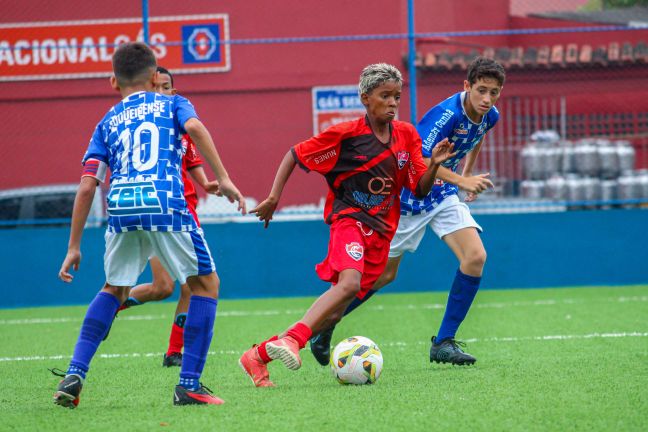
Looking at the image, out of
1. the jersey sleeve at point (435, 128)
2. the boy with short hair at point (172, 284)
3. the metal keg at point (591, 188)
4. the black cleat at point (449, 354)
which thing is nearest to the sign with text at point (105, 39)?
the metal keg at point (591, 188)

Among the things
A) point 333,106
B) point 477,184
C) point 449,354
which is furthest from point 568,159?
point 477,184

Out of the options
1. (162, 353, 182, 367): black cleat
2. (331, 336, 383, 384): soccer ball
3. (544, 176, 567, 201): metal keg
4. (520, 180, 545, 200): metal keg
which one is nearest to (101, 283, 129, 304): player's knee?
(331, 336, 383, 384): soccer ball

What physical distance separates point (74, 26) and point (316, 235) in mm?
6892

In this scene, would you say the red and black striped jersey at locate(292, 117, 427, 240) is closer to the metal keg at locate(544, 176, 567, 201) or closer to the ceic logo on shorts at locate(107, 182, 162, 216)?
the ceic logo on shorts at locate(107, 182, 162, 216)

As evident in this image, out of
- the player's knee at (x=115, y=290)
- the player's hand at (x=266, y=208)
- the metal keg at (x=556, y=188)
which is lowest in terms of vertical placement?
the metal keg at (x=556, y=188)

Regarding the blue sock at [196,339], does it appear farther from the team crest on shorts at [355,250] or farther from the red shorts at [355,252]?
the team crest on shorts at [355,250]

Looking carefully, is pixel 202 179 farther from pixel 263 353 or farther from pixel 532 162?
pixel 532 162

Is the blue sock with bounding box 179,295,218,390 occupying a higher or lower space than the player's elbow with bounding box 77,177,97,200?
lower

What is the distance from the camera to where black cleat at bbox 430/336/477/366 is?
595cm

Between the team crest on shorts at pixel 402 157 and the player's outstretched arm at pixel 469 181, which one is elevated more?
the team crest on shorts at pixel 402 157

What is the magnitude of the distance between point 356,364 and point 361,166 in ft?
3.42

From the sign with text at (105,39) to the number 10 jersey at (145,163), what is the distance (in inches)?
391

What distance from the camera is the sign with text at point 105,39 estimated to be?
15.1 m

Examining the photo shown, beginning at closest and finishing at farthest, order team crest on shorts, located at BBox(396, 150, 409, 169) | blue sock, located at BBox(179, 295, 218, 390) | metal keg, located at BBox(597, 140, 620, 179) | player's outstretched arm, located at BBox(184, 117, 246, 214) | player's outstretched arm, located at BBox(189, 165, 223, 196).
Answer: player's outstretched arm, located at BBox(184, 117, 246, 214), blue sock, located at BBox(179, 295, 218, 390), player's outstretched arm, located at BBox(189, 165, 223, 196), team crest on shorts, located at BBox(396, 150, 409, 169), metal keg, located at BBox(597, 140, 620, 179)
